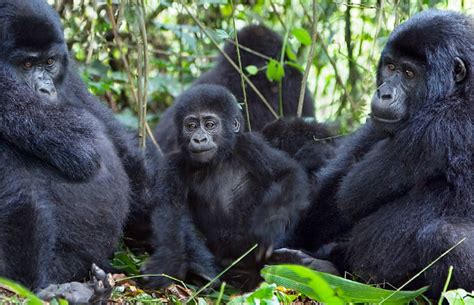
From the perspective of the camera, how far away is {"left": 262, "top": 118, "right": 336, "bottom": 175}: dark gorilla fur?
594 cm

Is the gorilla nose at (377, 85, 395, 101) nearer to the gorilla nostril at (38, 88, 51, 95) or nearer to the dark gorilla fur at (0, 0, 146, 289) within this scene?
the dark gorilla fur at (0, 0, 146, 289)

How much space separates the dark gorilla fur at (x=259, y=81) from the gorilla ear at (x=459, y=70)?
3290 mm

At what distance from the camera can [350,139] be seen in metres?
5.30

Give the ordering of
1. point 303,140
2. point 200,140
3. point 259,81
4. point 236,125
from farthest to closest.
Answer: point 259,81 → point 303,140 → point 236,125 → point 200,140

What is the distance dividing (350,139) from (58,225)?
1.87m

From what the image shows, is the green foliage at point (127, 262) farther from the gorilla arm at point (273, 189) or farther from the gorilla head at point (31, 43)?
the gorilla head at point (31, 43)

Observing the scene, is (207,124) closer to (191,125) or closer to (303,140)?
(191,125)

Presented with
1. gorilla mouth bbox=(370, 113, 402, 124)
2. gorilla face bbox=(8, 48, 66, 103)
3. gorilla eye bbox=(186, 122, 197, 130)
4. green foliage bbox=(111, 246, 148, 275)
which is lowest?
green foliage bbox=(111, 246, 148, 275)

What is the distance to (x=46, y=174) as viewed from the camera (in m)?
4.40

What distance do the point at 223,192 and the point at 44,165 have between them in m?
1.16

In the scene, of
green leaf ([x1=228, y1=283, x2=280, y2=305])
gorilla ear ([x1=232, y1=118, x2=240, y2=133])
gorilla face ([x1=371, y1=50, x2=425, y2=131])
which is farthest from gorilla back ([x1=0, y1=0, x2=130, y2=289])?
gorilla face ([x1=371, y1=50, x2=425, y2=131])

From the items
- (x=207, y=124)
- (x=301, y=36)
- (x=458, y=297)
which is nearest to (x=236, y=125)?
(x=207, y=124)

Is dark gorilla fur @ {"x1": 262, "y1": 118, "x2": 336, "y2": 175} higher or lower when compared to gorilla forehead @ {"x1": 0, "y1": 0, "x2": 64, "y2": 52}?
lower

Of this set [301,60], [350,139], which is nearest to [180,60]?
[301,60]
